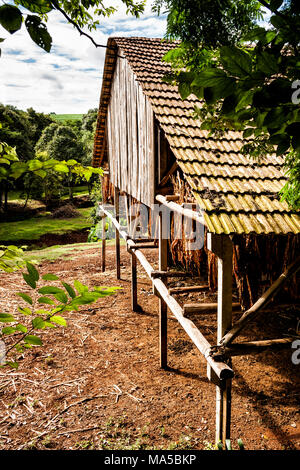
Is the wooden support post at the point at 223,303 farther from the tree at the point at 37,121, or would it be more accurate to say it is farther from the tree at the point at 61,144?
the tree at the point at 37,121

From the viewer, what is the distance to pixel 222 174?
423 centimetres

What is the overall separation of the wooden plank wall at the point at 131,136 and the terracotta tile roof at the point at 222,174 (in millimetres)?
501

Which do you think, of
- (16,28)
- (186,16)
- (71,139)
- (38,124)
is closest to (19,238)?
(71,139)

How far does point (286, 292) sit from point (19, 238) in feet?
69.1

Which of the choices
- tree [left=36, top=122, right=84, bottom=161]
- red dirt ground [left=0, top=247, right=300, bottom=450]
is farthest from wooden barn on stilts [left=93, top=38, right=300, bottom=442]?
tree [left=36, top=122, right=84, bottom=161]

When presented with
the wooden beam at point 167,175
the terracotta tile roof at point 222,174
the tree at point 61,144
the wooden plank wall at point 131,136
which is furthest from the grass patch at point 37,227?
the terracotta tile roof at point 222,174

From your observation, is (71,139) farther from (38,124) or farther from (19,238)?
(19,238)

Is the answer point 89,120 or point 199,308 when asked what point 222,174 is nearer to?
point 199,308

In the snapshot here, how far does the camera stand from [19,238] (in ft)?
75.4

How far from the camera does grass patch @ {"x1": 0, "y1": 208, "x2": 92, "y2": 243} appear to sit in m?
23.3

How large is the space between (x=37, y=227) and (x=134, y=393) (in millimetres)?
22495

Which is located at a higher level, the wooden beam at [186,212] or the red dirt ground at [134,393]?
the wooden beam at [186,212]

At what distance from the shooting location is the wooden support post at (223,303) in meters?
3.62

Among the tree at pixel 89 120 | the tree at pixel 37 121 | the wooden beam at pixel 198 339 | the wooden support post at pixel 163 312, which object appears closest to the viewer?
the wooden beam at pixel 198 339
